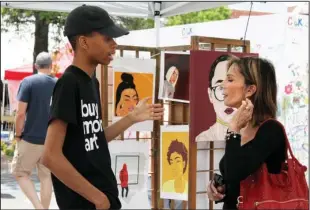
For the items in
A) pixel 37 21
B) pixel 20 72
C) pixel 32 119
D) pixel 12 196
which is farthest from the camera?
pixel 37 21

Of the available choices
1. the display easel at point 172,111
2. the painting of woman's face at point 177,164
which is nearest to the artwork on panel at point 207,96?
the display easel at point 172,111

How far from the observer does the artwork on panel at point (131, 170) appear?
4.64m

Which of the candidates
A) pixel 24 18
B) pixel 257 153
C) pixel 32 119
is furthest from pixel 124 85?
pixel 24 18

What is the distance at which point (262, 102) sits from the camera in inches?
90.1

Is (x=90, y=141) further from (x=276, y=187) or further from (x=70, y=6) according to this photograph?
(x=70, y=6)

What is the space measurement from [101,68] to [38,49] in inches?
357

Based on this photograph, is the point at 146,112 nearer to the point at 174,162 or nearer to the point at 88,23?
the point at 88,23

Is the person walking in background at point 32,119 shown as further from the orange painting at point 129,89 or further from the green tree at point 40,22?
the green tree at point 40,22

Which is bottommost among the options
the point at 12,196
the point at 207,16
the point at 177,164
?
the point at 12,196

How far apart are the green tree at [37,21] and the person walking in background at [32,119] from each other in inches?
295

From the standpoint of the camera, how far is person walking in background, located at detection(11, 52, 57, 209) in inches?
214

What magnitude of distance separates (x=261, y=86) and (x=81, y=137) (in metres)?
0.76

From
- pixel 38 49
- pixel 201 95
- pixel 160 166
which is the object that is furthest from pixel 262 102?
pixel 38 49

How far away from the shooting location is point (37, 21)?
13453mm
